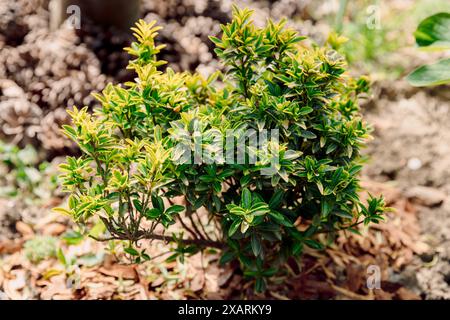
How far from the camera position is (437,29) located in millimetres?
2664

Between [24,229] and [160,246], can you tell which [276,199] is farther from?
[24,229]

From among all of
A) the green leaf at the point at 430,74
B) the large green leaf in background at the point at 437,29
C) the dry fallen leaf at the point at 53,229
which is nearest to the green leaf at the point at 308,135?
the green leaf at the point at 430,74

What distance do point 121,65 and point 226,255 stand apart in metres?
1.88

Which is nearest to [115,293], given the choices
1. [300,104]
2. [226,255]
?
[226,255]

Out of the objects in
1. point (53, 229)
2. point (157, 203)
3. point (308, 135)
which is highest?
point (308, 135)

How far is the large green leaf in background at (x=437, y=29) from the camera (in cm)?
266

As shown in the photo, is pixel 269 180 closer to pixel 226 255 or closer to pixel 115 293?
pixel 226 255

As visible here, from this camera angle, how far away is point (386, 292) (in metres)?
2.78

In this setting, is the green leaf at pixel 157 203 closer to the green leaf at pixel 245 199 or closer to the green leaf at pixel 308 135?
the green leaf at pixel 245 199

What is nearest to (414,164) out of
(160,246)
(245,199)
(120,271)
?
(160,246)

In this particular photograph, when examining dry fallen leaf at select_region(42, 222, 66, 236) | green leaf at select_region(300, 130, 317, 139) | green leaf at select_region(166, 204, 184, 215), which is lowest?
dry fallen leaf at select_region(42, 222, 66, 236)

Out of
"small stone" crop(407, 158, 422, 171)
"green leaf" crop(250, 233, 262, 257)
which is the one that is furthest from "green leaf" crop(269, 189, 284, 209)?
"small stone" crop(407, 158, 422, 171)

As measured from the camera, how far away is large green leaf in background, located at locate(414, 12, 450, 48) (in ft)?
8.71

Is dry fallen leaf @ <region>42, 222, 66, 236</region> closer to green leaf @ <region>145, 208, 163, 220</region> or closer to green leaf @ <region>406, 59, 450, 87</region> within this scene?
green leaf @ <region>145, 208, 163, 220</region>
